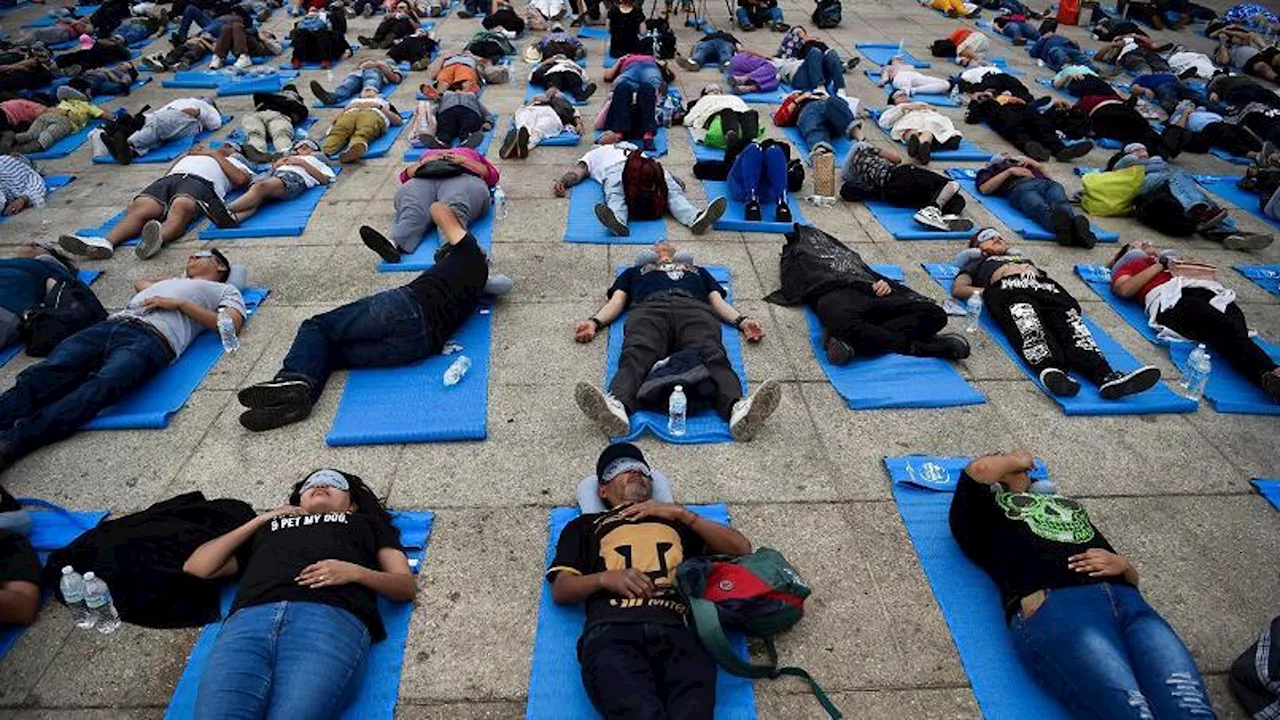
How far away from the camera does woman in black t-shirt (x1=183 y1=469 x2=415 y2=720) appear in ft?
11.0

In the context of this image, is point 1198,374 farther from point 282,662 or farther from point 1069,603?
point 282,662

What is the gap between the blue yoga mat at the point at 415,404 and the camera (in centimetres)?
539

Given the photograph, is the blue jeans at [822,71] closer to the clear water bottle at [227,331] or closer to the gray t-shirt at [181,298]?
the gray t-shirt at [181,298]

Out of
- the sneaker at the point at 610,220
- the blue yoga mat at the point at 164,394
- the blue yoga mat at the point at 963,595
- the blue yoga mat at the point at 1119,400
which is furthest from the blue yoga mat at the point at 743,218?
the blue yoga mat at the point at 164,394

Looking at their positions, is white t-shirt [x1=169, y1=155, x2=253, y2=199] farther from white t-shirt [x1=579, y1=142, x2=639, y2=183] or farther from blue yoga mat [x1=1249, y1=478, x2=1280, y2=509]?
blue yoga mat [x1=1249, y1=478, x2=1280, y2=509]

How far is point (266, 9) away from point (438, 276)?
1590 centimetres

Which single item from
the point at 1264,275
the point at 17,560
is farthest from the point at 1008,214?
the point at 17,560

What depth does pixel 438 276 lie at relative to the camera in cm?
641

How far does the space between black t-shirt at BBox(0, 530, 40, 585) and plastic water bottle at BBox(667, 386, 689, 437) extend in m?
3.74

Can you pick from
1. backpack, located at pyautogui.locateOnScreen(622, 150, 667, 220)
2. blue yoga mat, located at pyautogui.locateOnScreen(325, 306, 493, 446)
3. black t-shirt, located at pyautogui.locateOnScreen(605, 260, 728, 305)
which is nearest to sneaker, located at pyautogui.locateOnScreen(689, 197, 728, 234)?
backpack, located at pyautogui.locateOnScreen(622, 150, 667, 220)

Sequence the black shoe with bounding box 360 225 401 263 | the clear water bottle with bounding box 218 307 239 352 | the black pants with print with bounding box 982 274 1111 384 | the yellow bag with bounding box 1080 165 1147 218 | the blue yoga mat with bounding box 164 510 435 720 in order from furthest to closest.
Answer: the yellow bag with bounding box 1080 165 1147 218 < the black shoe with bounding box 360 225 401 263 < the clear water bottle with bounding box 218 307 239 352 < the black pants with print with bounding box 982 274 1111 384 < the blue yoga mat with bounding box 164 510 435 720

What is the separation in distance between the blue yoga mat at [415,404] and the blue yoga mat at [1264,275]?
7.66m

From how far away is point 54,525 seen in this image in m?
4.67

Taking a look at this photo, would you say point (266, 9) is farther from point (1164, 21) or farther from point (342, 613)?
point (1164, 21)
